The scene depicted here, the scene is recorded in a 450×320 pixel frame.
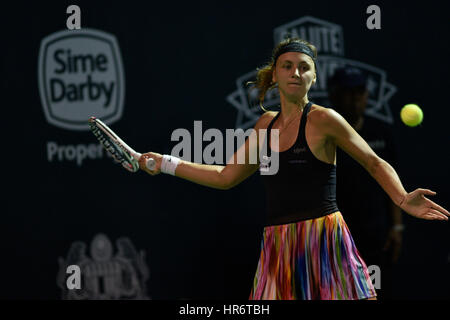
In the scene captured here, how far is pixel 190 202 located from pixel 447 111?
2.14 metres

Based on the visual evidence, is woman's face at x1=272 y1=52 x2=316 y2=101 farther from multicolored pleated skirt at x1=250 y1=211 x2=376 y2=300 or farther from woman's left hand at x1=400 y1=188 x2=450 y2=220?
woman's left hand at x1=400 y1=188 x2=450 y2=220

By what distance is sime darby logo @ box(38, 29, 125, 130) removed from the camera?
18.4 feet

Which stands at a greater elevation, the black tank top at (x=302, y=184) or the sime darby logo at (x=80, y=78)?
the sime darby logo at (x=80, y=78)

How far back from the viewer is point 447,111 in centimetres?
573

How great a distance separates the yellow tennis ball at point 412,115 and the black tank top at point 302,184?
77.6 inches

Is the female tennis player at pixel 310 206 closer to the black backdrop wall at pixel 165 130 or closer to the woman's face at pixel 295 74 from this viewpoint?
the woman's face at pixel 295 74

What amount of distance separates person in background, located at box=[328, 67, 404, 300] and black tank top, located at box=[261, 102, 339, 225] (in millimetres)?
1639

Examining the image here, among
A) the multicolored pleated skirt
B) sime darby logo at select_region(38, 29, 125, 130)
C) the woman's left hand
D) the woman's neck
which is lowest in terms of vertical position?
the multicolored pleated skirt

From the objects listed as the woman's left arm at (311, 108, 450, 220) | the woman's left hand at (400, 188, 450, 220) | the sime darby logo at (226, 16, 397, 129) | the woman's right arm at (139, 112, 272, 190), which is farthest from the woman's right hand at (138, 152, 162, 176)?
the sime darby logo at (226, 16, 397, 129)

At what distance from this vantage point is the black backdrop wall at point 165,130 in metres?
5.63

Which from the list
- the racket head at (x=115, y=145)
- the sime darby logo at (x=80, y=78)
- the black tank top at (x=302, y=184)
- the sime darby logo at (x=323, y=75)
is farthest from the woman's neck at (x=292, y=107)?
the sime darby logo at (x=80, y=78)

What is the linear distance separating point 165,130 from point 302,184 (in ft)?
7.24
